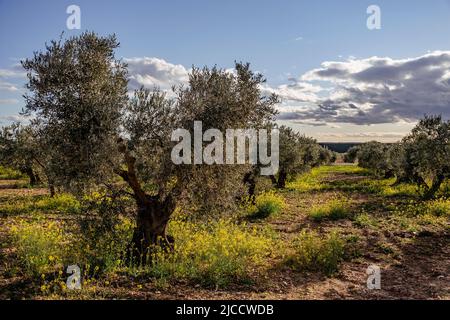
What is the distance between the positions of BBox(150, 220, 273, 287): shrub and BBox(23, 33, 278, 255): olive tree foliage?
113 centimetres

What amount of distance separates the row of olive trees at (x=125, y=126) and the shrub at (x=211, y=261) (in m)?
1.03

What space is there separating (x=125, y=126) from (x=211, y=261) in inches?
192


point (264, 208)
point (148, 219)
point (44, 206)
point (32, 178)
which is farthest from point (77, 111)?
point (32, 178)

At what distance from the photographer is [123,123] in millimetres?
11000

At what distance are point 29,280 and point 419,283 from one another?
11.5 metres

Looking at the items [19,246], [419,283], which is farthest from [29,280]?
[419,283]

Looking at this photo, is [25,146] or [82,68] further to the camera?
[25,146]

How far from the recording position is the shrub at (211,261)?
37.4ft

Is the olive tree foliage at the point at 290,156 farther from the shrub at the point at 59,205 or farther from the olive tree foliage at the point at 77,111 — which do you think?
the olive tree foliage at the point at 77,111

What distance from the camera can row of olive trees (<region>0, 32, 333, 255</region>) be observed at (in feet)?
35.8

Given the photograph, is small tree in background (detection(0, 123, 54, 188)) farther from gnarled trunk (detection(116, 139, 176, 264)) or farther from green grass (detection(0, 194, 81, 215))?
gnarled trunk (detection(116, 139, 176, 264))

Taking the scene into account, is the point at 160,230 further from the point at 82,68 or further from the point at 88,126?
the point at 82,68

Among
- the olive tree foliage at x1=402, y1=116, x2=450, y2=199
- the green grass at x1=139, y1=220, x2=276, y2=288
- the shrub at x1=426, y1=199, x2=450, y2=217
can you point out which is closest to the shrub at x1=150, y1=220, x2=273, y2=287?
the green grass at x1=139, y1=220, x2=276, y2=288

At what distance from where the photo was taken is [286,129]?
3784 centimetres
